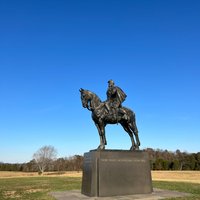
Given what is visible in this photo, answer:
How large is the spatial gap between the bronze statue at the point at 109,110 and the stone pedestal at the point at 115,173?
735mm

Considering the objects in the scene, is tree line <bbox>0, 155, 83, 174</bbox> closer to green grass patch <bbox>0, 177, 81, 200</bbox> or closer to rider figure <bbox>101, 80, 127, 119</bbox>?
green grass patch <bbox>0, 177, 81, 200</bbox>

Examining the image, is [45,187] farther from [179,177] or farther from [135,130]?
[179,177]

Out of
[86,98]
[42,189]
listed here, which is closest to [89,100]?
[86,98]

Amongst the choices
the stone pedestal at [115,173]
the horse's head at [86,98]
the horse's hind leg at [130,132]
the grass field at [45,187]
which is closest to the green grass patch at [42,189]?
the grass field at [45,187]

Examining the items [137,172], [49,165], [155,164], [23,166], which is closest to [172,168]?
[155,164]

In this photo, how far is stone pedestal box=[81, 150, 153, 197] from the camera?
11586mm

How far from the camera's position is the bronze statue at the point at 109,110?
12.7 meters

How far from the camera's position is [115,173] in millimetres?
11867

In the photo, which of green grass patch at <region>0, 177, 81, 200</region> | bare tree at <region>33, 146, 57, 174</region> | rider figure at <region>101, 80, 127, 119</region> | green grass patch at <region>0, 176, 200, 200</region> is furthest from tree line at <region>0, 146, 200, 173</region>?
rider figure at <region>101, 80, 127, 119</region>

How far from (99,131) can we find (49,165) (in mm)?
62245

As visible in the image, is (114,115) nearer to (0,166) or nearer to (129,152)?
(129,152)

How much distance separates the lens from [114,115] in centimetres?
1281

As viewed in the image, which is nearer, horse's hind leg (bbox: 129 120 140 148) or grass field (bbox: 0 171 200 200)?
grass field (bbox: 0 171 200 200)

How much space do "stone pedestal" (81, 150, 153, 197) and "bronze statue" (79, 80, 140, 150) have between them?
2.41 ft
